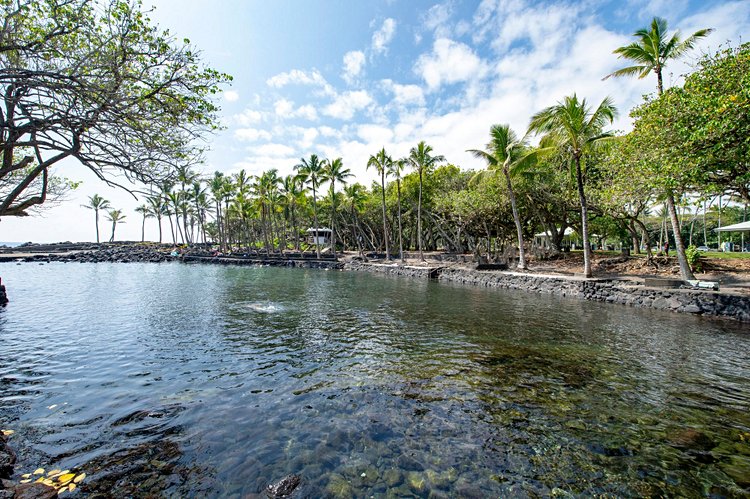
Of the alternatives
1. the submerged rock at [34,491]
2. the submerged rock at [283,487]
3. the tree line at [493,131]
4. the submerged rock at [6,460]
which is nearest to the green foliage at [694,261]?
the tree line at [493,131]

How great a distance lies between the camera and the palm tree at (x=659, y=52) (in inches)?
731

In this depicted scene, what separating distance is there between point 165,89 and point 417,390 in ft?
27.6

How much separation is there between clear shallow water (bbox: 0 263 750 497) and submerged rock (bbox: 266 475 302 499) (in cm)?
17

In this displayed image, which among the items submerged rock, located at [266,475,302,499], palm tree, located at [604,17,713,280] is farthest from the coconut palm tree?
submerged rock, located at [266,475,302,499]

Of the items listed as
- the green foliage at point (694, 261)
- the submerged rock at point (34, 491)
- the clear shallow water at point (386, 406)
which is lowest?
the clear shallow water at point (386, 406)

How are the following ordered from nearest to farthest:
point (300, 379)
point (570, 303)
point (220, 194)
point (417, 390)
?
point (417, 390) < point (300, 379) < point (570, 303) < point (220, 194)

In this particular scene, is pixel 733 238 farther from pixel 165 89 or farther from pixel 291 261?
pixel 165 89

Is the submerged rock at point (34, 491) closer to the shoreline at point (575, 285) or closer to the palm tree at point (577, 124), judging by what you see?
the shoreline at point (575, 285)

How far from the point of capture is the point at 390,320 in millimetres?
14914

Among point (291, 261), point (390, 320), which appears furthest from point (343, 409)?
point (291, 261)

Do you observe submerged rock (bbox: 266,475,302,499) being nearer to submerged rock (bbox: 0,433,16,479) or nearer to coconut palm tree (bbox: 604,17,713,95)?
submerged rock (bbox: 0,433,16,479)

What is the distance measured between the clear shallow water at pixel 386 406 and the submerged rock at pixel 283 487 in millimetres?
169

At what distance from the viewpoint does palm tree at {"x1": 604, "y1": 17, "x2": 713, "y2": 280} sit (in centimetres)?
1858

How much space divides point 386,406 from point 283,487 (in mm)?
2752
